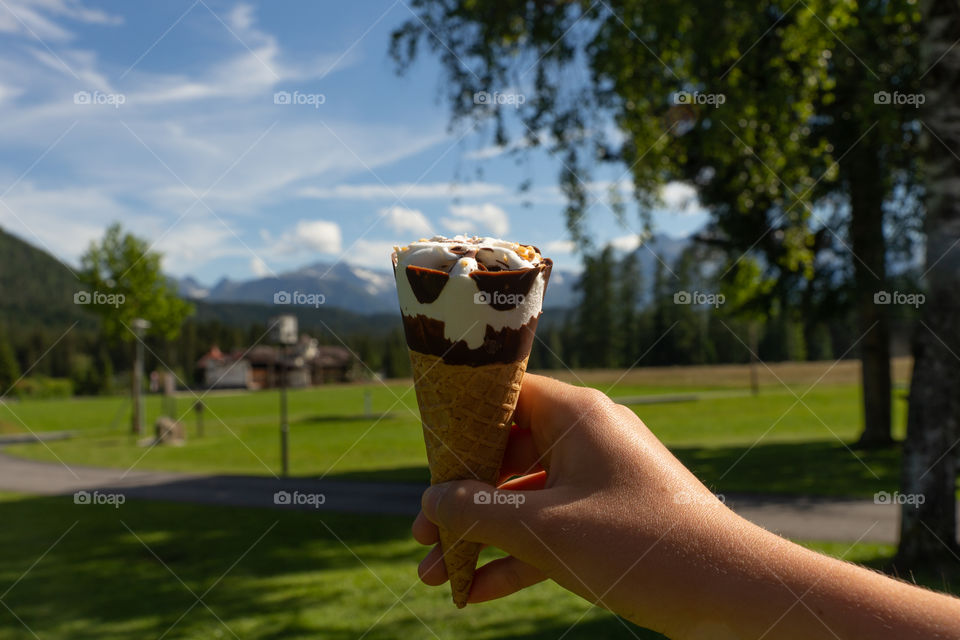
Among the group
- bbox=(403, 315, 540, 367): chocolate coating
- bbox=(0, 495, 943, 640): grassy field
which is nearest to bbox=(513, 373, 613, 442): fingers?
bbox=(403, 315, 540, 367): chocolate coating

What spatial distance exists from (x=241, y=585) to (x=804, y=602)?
738cm

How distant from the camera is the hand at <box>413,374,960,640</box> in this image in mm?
1705

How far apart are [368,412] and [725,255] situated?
3043 cm

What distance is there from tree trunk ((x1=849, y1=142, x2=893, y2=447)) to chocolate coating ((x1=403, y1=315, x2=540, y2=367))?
13.5m

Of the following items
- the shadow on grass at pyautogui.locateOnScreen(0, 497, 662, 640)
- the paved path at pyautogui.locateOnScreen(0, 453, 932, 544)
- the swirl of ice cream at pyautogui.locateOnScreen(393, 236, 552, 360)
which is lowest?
the paved path at pyautogui.locateOnScreen(0, 453, 932, 544)

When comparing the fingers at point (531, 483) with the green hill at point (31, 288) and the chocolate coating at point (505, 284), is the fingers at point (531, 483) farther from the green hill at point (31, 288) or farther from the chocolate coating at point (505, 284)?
the green hill at point (31, 288)

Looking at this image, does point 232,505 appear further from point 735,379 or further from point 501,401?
point 735,379

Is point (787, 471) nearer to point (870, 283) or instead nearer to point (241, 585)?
point (870, 283)

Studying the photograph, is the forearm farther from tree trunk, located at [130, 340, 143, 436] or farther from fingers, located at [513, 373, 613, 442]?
tree trunk, located at [130, 340, 143, 436]

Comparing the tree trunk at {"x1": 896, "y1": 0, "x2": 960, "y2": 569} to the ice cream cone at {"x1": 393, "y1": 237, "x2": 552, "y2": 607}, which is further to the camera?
the tree trunk at {"x1": 896, "y1": 0, "x2": 960, "y2": 569}

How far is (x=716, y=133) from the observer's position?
28.6 ft

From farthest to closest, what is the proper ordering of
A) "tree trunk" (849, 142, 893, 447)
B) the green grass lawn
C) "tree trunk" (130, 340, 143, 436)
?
1. "tree trunk" (130, 340, 143, 436)
2. the green grass lawn
3. "tree trunk" (849, 142, 893, 447)

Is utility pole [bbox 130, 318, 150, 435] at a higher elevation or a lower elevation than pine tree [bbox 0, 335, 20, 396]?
higher

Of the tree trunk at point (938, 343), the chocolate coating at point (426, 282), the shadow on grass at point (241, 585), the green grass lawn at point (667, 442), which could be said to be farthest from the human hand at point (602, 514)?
the tree trunk at point (938, 343)
